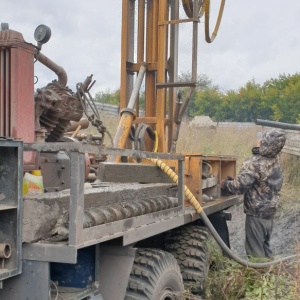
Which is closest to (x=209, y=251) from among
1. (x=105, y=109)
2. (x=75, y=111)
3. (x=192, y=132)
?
(x=75, y=111)

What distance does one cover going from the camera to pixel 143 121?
6465 millimetres

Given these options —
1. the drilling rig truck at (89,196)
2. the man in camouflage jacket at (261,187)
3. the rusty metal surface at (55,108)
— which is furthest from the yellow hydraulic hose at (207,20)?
the rusty metal surface at (55,108)

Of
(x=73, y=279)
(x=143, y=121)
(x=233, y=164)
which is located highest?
(x=143, y=121)

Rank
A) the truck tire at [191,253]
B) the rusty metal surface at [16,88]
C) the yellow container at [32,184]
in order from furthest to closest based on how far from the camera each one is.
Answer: the truck tire at [191,253]
the rusty metal surface at [16,88]
the yellow container at [32,184]

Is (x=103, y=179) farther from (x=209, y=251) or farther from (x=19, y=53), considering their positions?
(x=209, y=251)

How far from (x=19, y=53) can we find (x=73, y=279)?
137 cm

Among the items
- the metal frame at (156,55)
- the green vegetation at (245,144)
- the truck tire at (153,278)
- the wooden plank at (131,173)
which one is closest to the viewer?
the truck tire at (153,278)

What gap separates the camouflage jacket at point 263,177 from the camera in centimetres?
648

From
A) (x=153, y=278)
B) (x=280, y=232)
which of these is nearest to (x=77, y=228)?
(x=153, y=278)

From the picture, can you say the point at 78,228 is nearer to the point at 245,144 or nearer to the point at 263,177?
the point at 263,177

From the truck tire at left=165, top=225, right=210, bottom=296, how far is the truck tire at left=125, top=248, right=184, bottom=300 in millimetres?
665

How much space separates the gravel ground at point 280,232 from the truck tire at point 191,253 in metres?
2.51

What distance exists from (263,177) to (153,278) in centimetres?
307

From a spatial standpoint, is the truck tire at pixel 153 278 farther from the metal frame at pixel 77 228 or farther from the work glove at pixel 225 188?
the work glove at pixel 225 188
